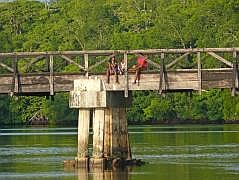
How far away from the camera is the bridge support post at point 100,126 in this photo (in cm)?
6225

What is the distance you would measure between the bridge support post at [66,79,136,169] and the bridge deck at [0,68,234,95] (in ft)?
2.46

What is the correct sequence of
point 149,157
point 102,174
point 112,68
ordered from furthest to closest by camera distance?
point 149,157
point 112,68
point 102,174

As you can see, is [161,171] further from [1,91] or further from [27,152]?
[27,152]

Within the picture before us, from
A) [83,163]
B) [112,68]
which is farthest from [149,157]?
[112,68]

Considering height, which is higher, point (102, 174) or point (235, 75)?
point (235, 75)

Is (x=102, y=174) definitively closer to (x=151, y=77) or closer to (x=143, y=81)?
(x=143, y=81)

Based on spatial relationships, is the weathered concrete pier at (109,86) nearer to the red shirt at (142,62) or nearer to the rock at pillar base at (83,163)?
the rock at pillar base at (83,163)

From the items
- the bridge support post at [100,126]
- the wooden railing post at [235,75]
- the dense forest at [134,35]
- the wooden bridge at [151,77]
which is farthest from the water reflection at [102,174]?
the dense forest at [134,35]

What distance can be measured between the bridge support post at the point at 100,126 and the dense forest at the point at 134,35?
76897 mm

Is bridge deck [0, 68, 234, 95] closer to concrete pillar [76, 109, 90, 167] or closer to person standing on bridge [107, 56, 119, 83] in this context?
person standing on bridge [107, 56, 119, 83]

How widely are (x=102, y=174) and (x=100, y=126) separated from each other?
3581 millimetres

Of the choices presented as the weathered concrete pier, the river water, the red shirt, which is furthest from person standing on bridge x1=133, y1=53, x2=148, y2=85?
the river water

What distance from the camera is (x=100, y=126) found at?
62.6 m

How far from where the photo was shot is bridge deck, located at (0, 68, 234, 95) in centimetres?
6134
